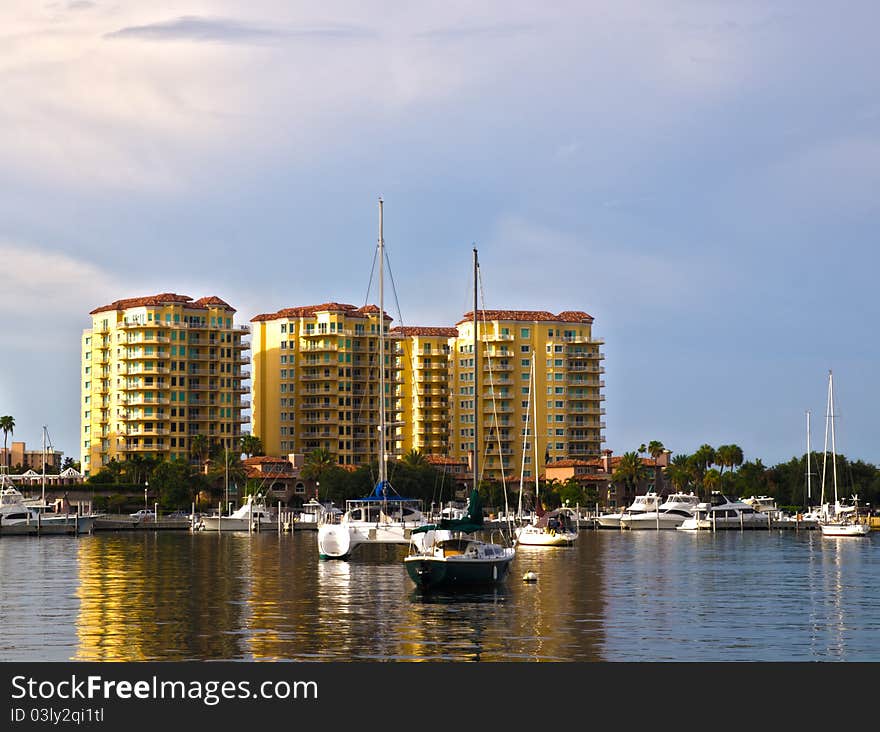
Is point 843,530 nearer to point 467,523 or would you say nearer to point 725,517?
point 725,517

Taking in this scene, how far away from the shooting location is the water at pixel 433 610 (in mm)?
41750

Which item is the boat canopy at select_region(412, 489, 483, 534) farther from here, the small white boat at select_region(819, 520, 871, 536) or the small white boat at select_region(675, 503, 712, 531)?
the small white boat at select_region(675, 503, 712, 531)

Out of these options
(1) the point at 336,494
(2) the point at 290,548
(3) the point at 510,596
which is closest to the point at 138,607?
(3) the point at 510,596

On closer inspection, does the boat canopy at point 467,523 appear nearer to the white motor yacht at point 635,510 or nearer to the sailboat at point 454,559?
the sailboat at point 454,559

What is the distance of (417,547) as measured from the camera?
63.4 m

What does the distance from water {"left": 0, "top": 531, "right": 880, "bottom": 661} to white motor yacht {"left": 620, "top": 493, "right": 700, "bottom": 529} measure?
2524 inches

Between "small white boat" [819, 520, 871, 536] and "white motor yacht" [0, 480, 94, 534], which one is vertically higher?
"white motor yacht" [0, 480, 94, 534]

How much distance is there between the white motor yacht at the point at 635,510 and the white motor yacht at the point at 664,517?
961 mm

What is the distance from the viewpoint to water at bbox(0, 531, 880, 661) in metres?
41.8

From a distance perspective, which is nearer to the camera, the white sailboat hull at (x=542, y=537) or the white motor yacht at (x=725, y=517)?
the white sailboat hull at (x=542, y=537)

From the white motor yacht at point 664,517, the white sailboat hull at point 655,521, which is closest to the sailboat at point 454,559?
the white sailboat hull at point 655,521

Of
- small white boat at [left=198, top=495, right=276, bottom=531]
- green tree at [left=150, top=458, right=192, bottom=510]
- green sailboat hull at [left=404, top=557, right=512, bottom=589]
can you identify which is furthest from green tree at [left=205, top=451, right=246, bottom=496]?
green sailboat hull at [left=404, top=557, right=512, bottom=589]

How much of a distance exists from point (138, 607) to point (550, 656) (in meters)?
22.5
